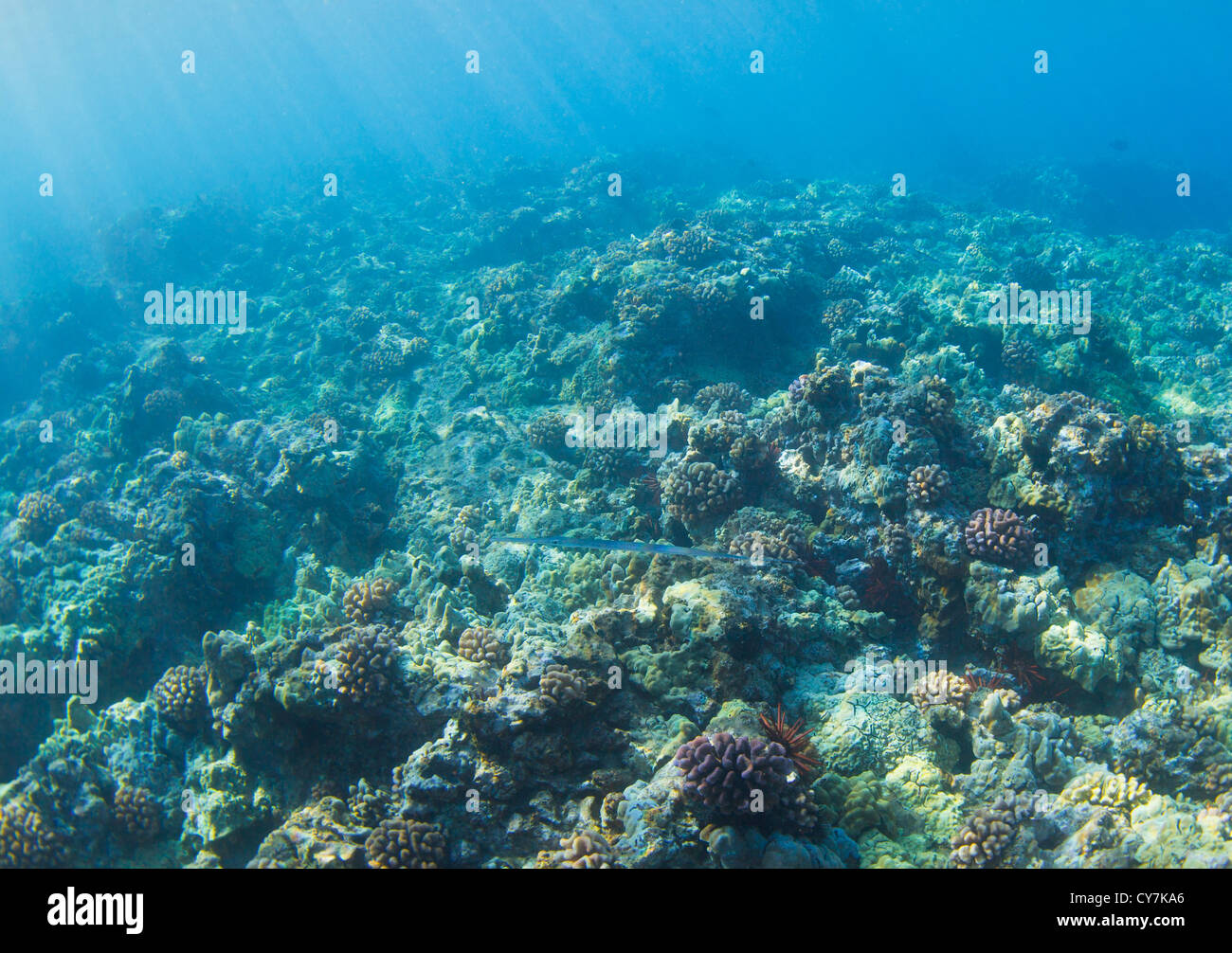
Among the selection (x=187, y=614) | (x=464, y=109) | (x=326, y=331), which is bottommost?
(x=187, y=614)

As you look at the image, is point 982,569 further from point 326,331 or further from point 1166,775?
point 326,331

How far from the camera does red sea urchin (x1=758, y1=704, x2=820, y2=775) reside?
4.66 meters

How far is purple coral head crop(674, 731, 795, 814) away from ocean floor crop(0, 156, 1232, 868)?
3 centimetres

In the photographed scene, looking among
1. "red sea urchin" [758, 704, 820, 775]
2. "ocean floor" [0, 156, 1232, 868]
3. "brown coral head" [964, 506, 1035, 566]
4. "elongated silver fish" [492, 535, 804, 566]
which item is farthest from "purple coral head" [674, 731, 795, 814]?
"brown coral head" [964, 506, 1035, 566]

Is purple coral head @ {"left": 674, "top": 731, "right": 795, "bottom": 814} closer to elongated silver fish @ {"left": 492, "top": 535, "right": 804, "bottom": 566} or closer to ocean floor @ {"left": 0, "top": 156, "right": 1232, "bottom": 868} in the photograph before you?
ocean floor @ {"left": 0, "top": 156, "right": 1232, "bottom": 868}

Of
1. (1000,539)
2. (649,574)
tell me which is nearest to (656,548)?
(649,574)

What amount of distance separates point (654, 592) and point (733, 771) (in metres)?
2.57

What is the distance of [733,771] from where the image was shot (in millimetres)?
4117

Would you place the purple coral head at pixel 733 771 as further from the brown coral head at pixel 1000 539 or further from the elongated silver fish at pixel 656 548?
the brown coral head at pixel 1000 539

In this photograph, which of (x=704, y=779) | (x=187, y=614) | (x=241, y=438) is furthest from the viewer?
(x=241, y=438)

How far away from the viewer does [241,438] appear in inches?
453

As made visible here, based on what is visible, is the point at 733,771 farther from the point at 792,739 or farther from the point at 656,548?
the point at 656,548

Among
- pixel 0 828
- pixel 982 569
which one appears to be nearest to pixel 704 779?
pixel 982 569

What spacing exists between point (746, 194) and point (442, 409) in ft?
65.9
